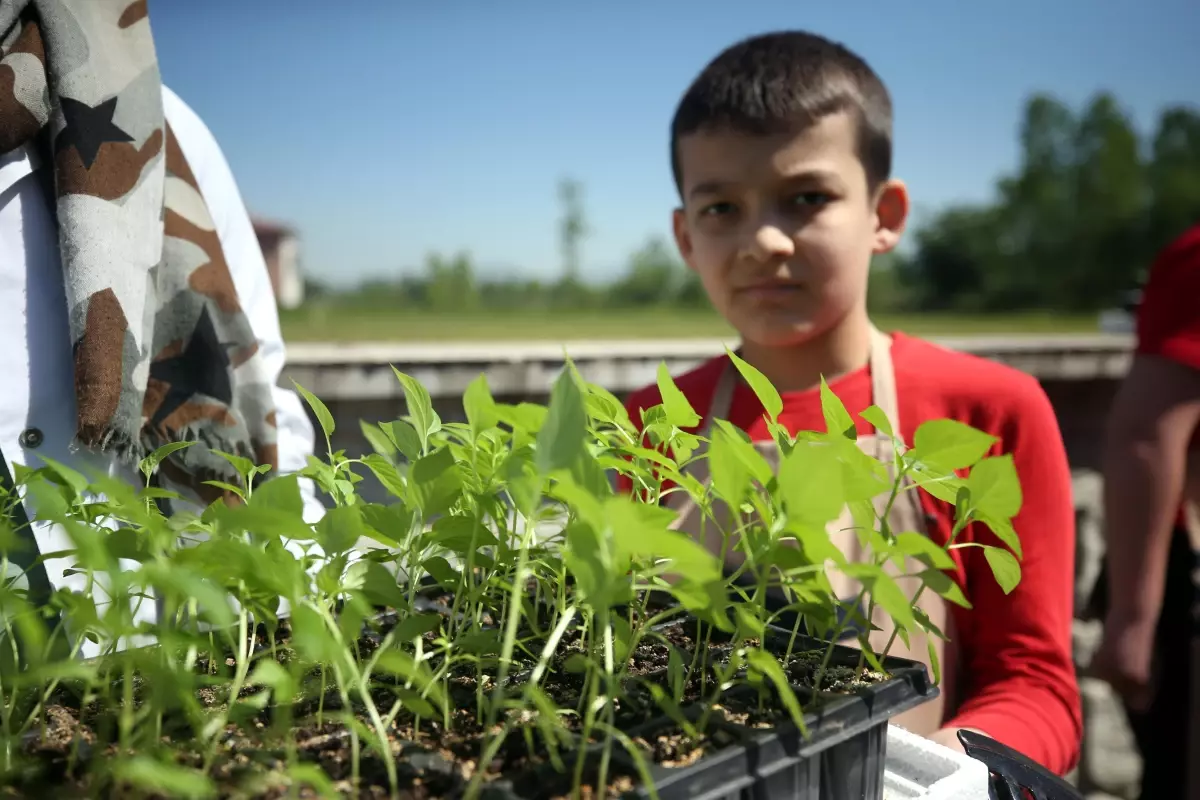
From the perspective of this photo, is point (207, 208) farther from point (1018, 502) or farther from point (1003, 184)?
point (1003, 184)

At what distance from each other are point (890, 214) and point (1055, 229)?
32.2 m

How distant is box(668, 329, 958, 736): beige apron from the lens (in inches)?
30.9

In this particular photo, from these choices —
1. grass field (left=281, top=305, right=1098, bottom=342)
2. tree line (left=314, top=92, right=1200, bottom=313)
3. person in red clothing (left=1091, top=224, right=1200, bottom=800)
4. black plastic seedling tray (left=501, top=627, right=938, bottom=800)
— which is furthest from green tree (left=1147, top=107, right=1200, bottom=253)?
black plastic seedling tray (left=501, top=627, right=938, bottom=800)

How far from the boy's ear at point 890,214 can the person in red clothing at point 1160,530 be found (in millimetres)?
447

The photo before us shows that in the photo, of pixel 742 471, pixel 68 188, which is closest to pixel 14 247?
pixel 68 188

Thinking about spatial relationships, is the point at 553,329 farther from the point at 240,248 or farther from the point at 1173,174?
the point at 1173,174

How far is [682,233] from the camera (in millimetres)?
1111

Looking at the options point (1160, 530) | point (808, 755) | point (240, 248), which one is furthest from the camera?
point (1160, 530)

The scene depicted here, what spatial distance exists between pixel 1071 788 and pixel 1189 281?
99cm

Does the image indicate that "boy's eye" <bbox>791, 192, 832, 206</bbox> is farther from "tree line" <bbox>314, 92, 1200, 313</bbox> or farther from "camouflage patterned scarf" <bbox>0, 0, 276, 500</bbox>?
"tree line" <bbox>314, 92, 1200, 313</bbox>

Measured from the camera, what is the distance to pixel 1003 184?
103 ft

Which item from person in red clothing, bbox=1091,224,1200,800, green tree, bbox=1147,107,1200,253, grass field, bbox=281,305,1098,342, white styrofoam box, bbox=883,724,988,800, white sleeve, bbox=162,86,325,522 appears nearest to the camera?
white styrofoam box, bbox=883,724,988,800

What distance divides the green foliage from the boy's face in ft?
1.61

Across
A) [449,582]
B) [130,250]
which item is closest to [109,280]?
[130,250]
